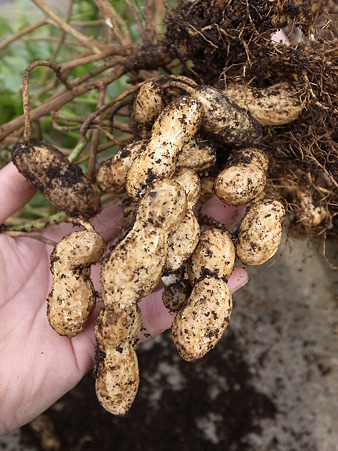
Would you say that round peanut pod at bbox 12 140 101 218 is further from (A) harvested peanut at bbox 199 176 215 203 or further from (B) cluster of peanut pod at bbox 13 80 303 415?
(A) harvested peanut at bbox 199 176 215 203

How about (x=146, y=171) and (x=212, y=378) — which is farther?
(x=212, y=378)

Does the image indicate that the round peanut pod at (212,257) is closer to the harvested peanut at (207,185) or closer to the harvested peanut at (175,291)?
the harvested peanut at (175,291)

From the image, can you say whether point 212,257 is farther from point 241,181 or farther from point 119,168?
point 119,168

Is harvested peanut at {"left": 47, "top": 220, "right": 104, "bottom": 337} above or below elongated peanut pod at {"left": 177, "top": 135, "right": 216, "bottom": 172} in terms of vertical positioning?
below

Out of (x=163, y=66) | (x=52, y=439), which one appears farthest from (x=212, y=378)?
(x=163, y=66)

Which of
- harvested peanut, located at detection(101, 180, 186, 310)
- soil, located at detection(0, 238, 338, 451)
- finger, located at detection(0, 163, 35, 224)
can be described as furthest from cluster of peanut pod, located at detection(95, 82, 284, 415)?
soil, located at detection(0, 238, 338, 451)

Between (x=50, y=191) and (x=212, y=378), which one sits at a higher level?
(x=50, y=191)

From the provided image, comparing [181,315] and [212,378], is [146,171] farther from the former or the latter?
[212,378]
